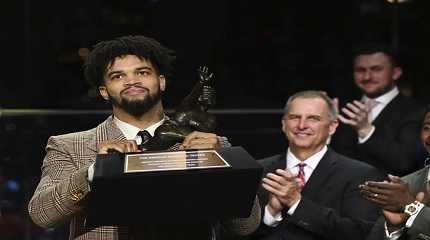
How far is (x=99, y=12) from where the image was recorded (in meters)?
5.30

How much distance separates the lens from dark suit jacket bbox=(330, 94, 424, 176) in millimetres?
4684

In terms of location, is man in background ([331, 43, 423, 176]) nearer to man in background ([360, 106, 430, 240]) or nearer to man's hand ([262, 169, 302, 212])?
man's hand ([262, 169, 302, 212])

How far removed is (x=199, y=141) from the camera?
2852 millimetres

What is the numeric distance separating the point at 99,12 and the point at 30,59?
18.7 inches

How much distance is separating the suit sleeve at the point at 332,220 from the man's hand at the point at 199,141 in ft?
4.00

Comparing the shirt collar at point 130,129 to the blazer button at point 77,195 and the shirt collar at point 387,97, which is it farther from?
the shirt collar at point 387,97

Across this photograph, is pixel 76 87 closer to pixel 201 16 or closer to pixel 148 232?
pixel 201 16

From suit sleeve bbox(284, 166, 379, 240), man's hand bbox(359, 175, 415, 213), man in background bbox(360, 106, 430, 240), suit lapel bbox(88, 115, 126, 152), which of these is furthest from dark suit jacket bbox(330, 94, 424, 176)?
suit lapel bbox(88, 115, 126, 152)

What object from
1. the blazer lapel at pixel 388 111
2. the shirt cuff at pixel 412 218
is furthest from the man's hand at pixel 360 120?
the shirt cuff at pixel 412 218

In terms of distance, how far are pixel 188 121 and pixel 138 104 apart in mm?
175

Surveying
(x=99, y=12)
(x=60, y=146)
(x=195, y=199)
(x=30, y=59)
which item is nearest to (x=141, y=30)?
(x=99, y=12)

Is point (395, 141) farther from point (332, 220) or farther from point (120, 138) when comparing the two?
point (120, 138)

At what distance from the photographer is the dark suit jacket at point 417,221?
137 inches

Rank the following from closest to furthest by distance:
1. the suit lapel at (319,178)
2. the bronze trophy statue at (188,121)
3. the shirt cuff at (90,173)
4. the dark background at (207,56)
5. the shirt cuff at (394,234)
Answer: the shirt cuff at (90,173) → the bronze trophy statue at (188,121) → the shirt cuff at (394,234) → the suit lapel at (319,178) → the dark background at (207,56)
